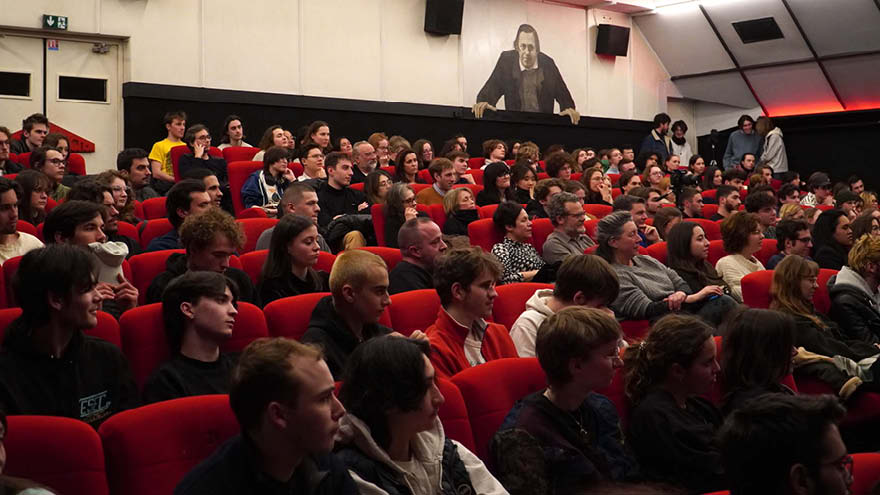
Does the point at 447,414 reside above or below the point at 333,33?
below

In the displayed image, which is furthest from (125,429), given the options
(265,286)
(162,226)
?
(162,226)

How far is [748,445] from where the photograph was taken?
1.53 meters

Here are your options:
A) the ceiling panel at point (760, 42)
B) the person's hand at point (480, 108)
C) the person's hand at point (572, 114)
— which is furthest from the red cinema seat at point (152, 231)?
the ceiling panel at point (760, 42)

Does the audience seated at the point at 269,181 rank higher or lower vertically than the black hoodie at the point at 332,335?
higher

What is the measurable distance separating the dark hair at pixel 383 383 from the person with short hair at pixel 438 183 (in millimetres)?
4119

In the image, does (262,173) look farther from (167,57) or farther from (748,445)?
(748,445)

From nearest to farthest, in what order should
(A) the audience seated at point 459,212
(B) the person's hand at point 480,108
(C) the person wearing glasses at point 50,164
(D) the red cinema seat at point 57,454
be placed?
(D) the red cinema seat at point 57,454, (A) the audience seated at point 459,212, (C) the person wearing glasses at point 50,164, (B) the person's hand at point 480,108

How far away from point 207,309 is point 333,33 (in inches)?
274

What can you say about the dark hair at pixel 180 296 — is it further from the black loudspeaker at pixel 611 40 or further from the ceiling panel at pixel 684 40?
the ceiling panel at pixel 684 40

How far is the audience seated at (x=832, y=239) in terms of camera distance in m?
5.09

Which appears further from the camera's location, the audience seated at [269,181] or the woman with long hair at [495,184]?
the woman with long hair at [495,184]

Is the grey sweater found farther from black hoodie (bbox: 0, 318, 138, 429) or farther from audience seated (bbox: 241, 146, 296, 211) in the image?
audience seated (bbox: 241, 146, 296, 211)

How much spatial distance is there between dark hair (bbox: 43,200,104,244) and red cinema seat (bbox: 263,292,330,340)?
824 mm

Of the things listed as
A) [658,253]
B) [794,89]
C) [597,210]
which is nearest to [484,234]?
[658,253]
